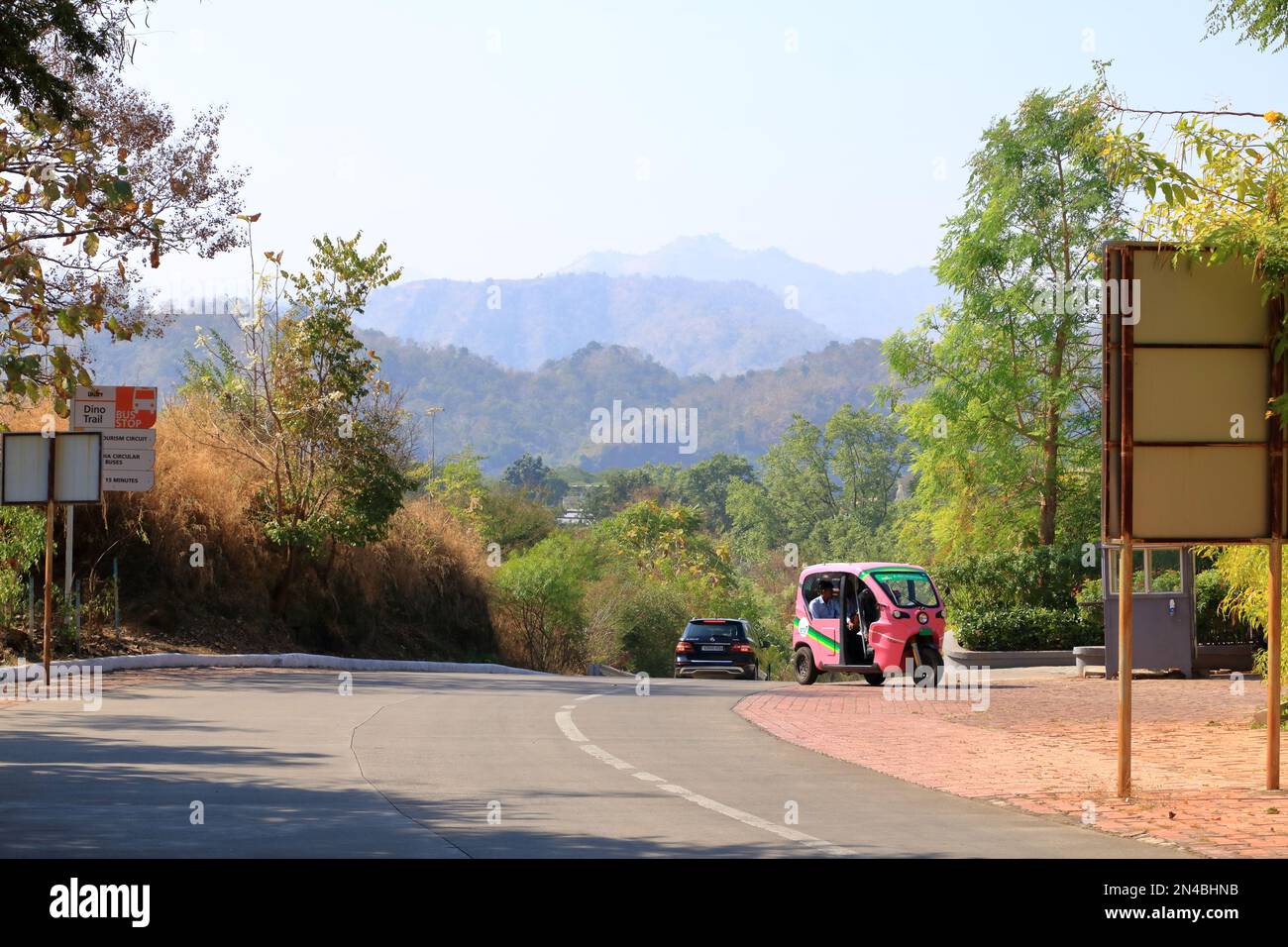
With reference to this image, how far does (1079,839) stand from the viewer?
9.43 metres

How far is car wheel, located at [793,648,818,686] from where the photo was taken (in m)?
27.8

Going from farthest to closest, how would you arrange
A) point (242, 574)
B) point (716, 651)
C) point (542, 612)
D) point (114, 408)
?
point (542, 612)
point (242, 574)
point (716, 651)
point (114, 408)

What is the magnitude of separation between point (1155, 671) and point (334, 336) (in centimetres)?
1824

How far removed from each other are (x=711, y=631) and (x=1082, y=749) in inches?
712

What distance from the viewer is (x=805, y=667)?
28.0 m

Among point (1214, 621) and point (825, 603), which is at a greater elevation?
point (825, 603)

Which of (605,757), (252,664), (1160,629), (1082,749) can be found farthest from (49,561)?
(1160,629)

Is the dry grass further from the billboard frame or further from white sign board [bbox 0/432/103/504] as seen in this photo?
the billboard frame

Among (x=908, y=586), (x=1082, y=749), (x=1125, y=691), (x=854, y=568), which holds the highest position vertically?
(x=854, y=568)

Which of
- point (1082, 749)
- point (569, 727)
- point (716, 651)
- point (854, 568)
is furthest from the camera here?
point (716, 651)

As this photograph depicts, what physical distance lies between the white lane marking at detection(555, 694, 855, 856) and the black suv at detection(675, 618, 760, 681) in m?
16.8

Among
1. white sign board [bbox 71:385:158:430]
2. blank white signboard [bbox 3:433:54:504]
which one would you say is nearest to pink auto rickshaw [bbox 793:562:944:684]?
white sign board [bbox 71:385:158:430]

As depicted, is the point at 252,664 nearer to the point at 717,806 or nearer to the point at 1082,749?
the point at 1082,749
